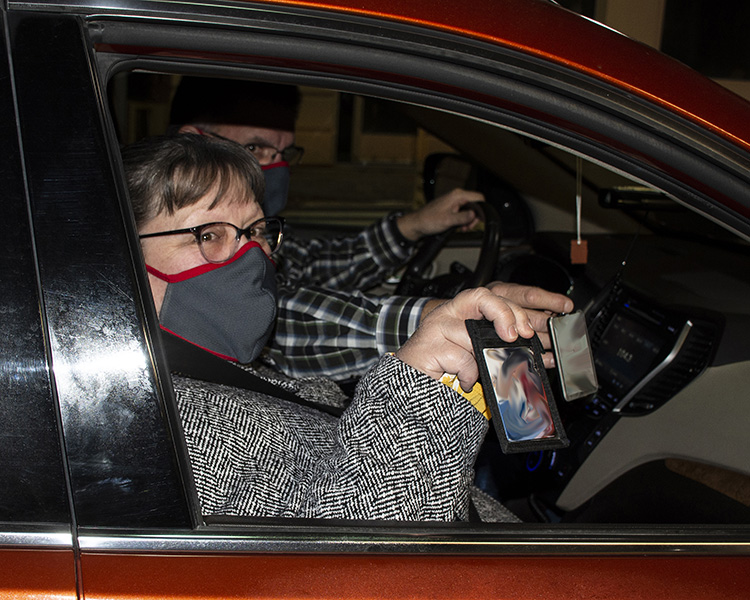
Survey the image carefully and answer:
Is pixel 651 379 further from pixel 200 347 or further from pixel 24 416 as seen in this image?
pixel 24 416

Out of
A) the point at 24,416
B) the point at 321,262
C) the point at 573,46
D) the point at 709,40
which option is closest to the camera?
the point at 24,416

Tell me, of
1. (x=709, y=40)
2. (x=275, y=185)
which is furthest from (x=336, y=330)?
(x=709, y=40)

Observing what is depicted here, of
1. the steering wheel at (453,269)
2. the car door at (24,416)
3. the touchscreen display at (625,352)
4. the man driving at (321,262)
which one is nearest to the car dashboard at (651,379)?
the touchscreen display at (625,352)

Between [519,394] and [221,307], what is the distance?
1.89 ft

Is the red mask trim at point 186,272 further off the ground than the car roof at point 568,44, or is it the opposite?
the car roof at point 568,44

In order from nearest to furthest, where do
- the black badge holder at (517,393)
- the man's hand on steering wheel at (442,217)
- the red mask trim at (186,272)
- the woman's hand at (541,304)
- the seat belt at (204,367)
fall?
the black badge holder at (517,393) → the seat belt at (204,367) → the red mask trim at (186,272) → the woman's hand at (541,304) → the man's hand on steering wheel at (442,217)

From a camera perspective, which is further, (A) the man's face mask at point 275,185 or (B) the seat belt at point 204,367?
(A) the man's face mask at point 275,185

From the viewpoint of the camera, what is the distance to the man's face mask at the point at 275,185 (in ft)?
8.04

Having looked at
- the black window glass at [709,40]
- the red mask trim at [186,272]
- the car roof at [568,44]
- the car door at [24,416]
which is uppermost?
the black window glass at [709,40]

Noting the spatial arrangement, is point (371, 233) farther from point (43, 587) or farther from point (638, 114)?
point (43, 587)

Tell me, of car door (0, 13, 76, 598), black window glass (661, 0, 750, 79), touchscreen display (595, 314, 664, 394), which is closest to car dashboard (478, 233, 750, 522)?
touchscreen display (595, 314, 664, 394)

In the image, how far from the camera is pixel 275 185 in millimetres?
2518

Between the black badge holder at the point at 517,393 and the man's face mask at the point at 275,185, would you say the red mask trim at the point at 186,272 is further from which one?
the man's face mask at the point at 275,185

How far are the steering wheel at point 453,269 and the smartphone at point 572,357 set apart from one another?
96cm
